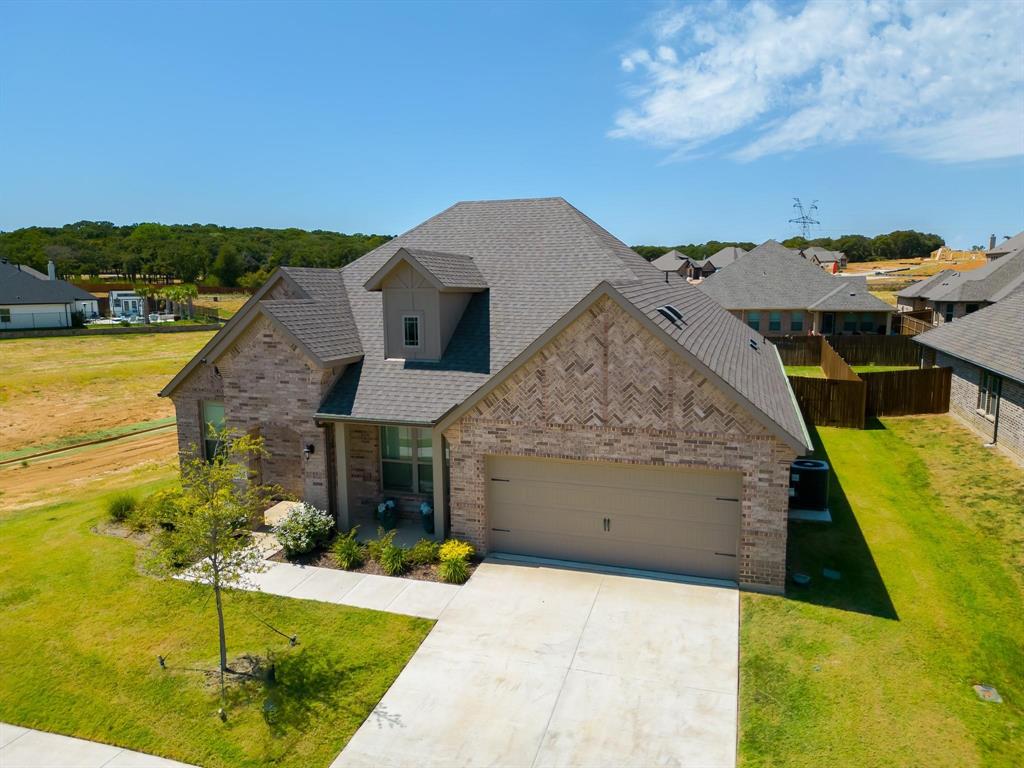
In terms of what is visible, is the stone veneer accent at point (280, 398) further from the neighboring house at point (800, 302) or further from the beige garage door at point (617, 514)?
the neighboring house at point (800, 302)

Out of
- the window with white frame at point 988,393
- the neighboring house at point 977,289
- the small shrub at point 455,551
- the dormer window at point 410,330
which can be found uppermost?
the neighboring house at point 977,289

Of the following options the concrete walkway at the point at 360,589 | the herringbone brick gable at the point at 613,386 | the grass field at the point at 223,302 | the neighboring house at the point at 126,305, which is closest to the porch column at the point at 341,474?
the concrete walkway at the point at 360,589

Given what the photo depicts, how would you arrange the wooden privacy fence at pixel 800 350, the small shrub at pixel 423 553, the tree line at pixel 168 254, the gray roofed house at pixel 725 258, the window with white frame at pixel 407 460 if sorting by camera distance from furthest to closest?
1. the tree line at pixel 168 254
2. the gray roofed house at pixel 725 258
3. the wooden privacy fence at pixel 800 350
4. the window with white frame at pixel 407 460
5. the small shrub at pixel 423 553

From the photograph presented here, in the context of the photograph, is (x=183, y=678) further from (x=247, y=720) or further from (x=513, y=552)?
(x=513, y=552)

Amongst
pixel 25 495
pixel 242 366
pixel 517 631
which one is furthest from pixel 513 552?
pixel 25 495

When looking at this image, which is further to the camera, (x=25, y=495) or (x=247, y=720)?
(x=25, y=495)
